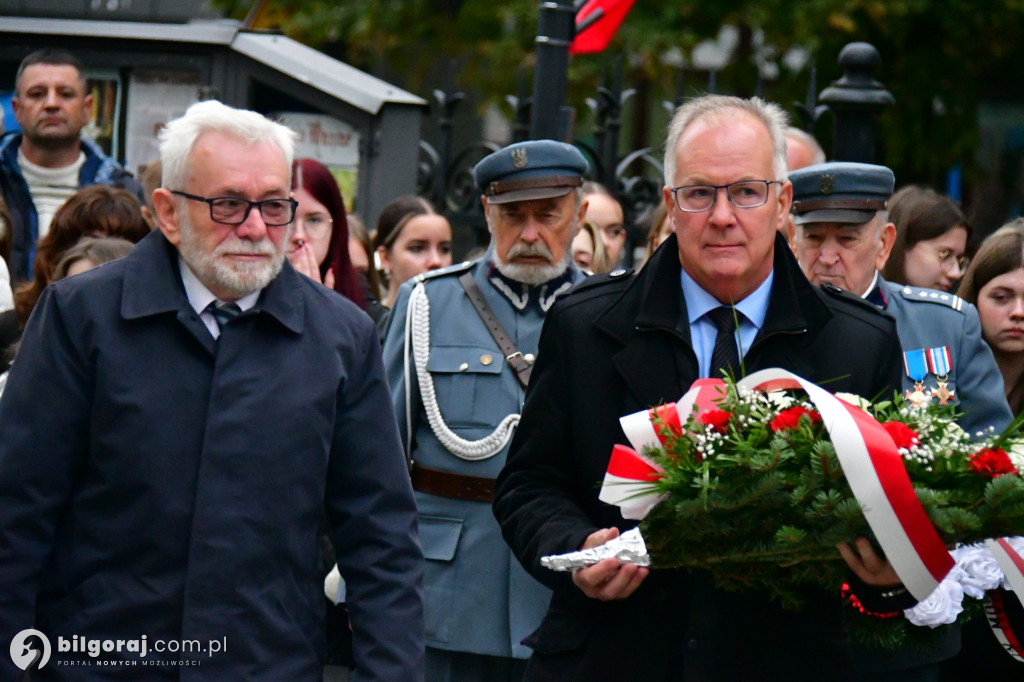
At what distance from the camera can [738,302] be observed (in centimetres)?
381

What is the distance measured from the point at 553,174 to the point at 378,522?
7.27ft

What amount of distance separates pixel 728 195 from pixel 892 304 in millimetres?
1876

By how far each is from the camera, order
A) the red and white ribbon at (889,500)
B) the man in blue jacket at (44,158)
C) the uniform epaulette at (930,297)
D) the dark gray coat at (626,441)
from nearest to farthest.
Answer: the red and white ribbon at (889,500), the dark gray coat at (626,441), the uniform epaulette at (930,297), the man in blue jacket at (44,158)

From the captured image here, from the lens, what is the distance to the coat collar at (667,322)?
372cm

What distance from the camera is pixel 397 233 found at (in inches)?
320

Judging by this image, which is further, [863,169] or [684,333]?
[863,169]

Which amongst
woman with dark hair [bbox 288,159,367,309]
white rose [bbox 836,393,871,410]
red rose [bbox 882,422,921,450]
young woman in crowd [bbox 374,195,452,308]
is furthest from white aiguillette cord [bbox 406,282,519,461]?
young woman in crowd [bbox 374,195,452,308]

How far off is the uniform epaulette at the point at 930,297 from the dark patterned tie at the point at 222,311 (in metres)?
2.52

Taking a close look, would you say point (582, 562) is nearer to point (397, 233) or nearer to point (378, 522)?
point (378, 522)

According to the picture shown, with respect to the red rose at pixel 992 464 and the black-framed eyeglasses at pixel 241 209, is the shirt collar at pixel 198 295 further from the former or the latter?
the red rose at pixel 992 464

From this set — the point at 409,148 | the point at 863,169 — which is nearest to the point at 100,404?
the point at 863,169

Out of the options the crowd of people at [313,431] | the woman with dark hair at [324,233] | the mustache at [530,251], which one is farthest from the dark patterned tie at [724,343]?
the woman with dark hair at [324,233]

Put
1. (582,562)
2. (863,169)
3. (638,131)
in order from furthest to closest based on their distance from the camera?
(638,131)
(863,169)
(582,562)

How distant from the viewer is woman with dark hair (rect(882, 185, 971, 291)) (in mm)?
6824
